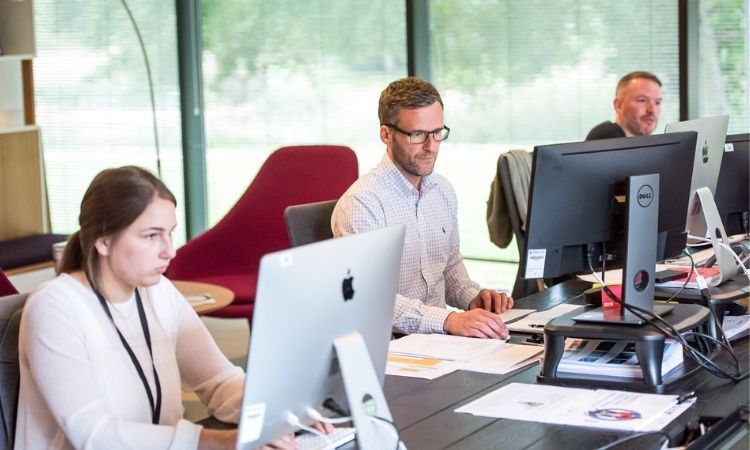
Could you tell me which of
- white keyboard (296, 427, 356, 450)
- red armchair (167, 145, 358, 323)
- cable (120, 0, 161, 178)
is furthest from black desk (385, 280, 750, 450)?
cable (120, 0, 161, 178)

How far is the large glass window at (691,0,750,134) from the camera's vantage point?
18.1 feet

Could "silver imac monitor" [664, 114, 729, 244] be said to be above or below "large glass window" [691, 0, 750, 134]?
below

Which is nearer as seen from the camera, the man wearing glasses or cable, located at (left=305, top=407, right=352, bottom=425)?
cable, located at (left=305, top=407, right=352, bottom=425)

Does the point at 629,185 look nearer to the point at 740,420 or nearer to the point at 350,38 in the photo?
the point at 740,420

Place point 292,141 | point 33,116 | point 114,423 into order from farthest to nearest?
point 292,141
point 33,116
point 114,423

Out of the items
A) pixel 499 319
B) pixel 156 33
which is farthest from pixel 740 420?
pixel 156 33

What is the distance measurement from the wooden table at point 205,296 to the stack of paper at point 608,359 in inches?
82.0

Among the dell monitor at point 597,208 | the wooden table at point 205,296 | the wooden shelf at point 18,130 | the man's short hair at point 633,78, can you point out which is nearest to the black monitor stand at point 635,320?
the dell monitor at point 597,208

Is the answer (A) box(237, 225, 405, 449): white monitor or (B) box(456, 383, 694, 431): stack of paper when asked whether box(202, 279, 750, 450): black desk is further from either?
(A) box(237, 225, 405, 449): white monitor

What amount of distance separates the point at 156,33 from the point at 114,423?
5348 millimetres

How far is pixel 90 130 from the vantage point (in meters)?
7.38

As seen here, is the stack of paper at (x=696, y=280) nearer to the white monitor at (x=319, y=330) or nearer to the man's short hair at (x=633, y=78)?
the white monitor at (x=319, y=330)

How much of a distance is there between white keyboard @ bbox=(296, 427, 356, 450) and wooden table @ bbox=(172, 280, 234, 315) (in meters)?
2.31

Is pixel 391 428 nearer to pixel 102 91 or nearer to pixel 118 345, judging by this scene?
pixel 118 345
